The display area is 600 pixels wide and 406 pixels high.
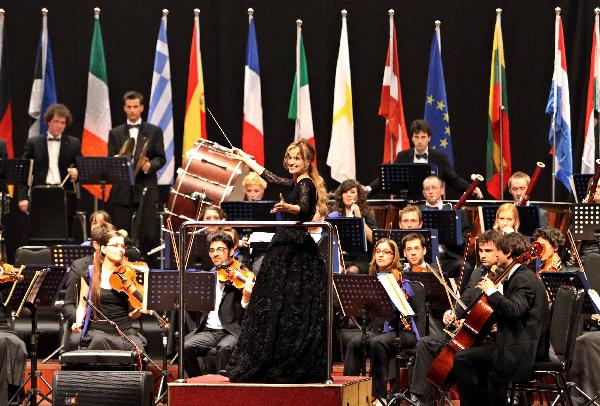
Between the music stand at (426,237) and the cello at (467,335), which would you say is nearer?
the cello at (467,335)

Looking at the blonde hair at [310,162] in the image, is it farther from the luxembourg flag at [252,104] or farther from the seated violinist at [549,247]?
the luxembourg flag at [252,104]

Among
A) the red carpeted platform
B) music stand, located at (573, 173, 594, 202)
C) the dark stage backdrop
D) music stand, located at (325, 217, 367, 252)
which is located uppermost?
the dark stage backdrop

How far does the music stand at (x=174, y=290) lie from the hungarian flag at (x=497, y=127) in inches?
191

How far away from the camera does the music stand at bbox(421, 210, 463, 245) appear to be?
9258 mm

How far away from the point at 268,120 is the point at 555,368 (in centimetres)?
611

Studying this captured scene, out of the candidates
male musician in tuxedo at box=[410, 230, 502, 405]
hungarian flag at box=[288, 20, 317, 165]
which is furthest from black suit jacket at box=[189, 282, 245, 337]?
hungarian flag at box=[288, 20, 317, 165]

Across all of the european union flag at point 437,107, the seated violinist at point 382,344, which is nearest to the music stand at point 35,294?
the seated violinist at point 382,344

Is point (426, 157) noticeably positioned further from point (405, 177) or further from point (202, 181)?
point (202, 181)

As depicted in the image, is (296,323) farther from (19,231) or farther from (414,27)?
(414,27)

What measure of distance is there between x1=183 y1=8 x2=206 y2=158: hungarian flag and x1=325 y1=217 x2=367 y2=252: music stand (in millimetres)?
3315

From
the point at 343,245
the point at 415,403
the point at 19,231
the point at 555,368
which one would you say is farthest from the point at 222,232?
the point at 19,231

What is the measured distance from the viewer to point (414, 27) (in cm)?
1254

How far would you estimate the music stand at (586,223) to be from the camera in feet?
29.8

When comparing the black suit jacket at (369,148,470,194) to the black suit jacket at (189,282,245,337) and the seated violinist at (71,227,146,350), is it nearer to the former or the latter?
the black suit jacket at (189,282,245,337)
